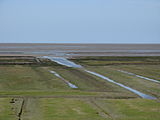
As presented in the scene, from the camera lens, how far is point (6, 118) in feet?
58.2

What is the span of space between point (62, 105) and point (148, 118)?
553 cm

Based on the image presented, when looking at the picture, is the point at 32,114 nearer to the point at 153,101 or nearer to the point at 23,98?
the point at 23,98

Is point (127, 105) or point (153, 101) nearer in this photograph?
point (127, 105)

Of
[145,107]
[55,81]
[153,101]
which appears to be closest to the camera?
[145,107]

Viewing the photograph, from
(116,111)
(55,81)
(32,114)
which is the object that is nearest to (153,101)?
(116,111)

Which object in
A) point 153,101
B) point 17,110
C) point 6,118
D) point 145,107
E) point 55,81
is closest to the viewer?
point 6,118

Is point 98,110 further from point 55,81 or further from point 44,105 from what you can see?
point 55,81

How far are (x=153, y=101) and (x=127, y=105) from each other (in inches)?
94.3

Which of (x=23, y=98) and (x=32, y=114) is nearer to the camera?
(x=32, y=114)

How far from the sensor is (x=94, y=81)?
33312mm

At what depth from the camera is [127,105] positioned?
2162 centimetres

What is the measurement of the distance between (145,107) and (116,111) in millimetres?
2160

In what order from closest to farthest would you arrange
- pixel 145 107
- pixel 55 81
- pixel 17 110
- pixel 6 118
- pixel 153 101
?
pixel 6 118 < pixel 17 110 < pixel 145 107 < pixel 153 101 < pixel 55 81

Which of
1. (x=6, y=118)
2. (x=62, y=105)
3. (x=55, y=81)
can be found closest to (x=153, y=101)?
(x=62, y=105)
